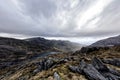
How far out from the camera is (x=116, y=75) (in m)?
74.3

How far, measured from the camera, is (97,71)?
73688 millimetres

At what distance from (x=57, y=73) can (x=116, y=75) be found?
31.6 m

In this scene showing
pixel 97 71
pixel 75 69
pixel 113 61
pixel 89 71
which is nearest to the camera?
pixel 89 71

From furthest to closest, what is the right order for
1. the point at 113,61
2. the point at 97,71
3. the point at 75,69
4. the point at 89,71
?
the point at 113,61 < the point at 75,69 < the point at 97,71 < the point at 89,71

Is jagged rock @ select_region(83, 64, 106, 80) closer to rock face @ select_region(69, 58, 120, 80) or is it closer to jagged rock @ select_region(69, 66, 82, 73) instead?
rock face @ select_region(69, 58, 120, 80)

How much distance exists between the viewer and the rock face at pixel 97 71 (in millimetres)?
69688

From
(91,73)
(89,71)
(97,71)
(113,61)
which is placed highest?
(113,61)

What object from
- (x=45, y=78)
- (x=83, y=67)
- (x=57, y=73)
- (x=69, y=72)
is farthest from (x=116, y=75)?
(x=45, y=78)

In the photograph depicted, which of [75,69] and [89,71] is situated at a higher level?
[89,71]

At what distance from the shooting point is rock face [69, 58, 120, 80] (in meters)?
69.7

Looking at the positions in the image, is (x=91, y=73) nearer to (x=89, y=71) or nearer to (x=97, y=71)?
(x=89, y=71)

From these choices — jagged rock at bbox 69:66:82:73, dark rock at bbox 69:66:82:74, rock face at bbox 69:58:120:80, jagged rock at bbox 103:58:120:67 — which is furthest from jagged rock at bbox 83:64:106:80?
jagged rock at bbox 103:58:120:67

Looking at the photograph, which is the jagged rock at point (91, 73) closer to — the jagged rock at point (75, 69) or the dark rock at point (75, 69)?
the dark rock at point (75, 69)

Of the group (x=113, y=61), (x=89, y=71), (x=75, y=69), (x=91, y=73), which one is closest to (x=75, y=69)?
(x=75, y=69)
